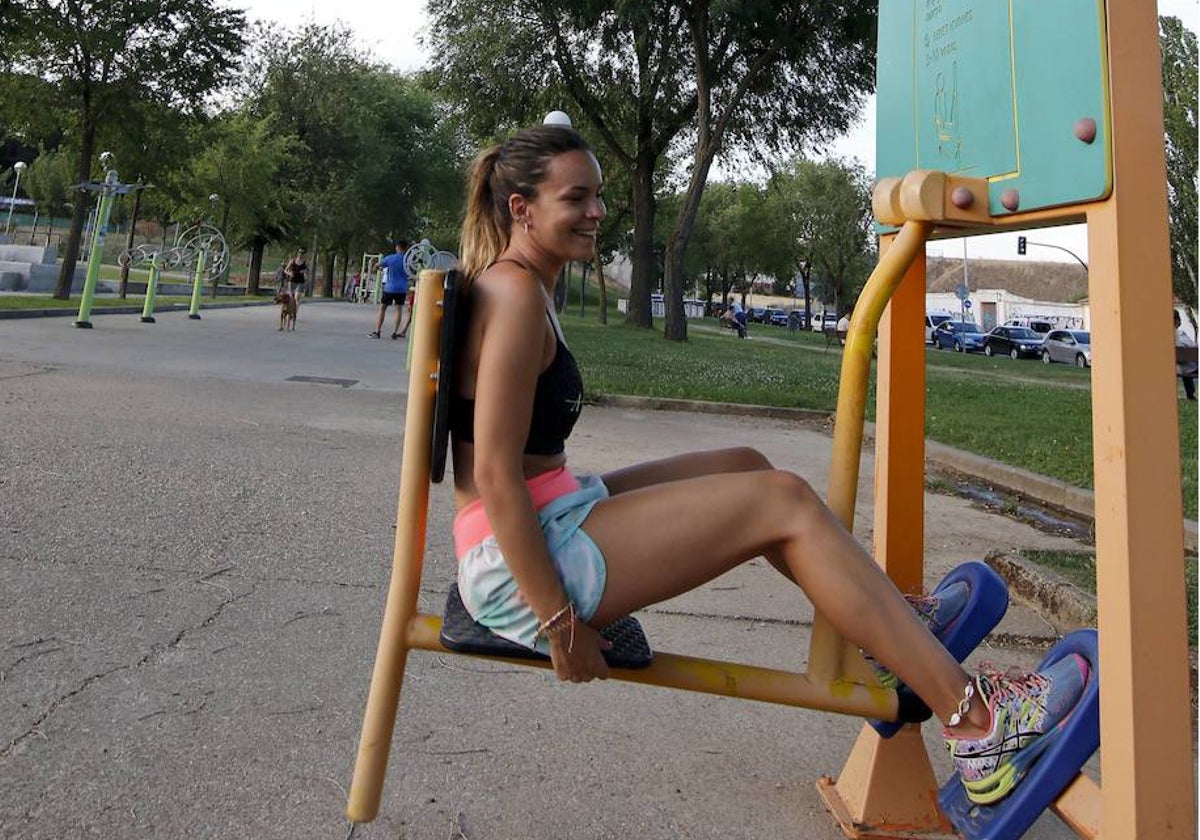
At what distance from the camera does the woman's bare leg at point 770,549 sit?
1905 mm

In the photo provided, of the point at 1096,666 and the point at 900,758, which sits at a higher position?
the point at 1096,666

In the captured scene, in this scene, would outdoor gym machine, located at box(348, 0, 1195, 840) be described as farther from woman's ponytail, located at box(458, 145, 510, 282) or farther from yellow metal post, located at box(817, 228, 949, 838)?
woman's ponytail, located at box(458, 145, 510, 282)

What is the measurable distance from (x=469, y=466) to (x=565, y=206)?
553mm

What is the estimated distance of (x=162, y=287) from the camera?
37.4 meters

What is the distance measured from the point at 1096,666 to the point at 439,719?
1.61 m

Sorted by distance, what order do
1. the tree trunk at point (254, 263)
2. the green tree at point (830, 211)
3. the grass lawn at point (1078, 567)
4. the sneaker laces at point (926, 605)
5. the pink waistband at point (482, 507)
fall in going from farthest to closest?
1. the green tree at point (830, 211)
2. the tree trunk at point (254, 263)
3. the grass lawn at point (1078, 567)
4. the sneaker laces at point (926, 605)
5. the pink waistband at point (482, 507)

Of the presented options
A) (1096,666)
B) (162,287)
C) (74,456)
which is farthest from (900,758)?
(162,287)

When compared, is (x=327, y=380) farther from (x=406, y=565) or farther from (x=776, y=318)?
(x=776, y=318)

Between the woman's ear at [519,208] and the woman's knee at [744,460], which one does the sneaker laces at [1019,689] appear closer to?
the woman's knee at [744,460]

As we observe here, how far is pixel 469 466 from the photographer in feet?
6.76

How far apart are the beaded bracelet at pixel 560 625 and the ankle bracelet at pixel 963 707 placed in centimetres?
69

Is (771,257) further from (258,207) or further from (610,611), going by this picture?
(610,611)

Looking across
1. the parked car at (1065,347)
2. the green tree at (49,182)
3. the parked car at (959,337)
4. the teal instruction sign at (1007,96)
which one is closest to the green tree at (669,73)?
the parked car at (1065,347)

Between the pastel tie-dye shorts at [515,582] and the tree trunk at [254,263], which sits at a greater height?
the tree trunk at [254,263]
